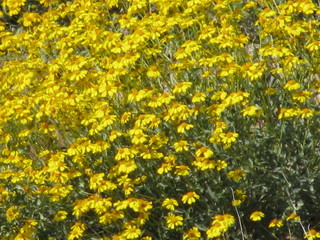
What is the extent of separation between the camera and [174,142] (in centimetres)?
488

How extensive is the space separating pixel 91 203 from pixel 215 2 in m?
1.83

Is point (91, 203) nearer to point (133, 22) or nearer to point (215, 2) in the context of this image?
point (133, 22)

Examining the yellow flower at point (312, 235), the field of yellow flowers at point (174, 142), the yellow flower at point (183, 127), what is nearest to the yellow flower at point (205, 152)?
the field of yellow flowers at point (174, 142)

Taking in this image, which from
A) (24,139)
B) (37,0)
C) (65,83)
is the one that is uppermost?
(65,83)

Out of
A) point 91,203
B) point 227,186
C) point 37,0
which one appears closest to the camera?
point 91,203

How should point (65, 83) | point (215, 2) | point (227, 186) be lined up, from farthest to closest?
point (215, 2), point (65, 83), point (227, 186)

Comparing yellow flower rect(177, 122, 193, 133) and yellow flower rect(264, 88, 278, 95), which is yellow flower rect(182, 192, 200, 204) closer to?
yellow flower rect(177, 122, 193, 133)

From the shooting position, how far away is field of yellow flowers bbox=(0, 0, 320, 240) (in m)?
4.66

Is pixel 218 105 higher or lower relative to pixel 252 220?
higher

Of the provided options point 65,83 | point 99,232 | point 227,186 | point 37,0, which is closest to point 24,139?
point 65,83

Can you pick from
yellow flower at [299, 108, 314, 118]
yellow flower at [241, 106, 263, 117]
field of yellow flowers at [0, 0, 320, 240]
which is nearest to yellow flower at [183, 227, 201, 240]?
field of yellow flowers at [0, 0, 320, 240]

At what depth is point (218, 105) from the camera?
4.68 meters

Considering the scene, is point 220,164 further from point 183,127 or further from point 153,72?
point 153,72

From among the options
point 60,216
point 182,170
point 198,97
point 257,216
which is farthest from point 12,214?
point 257,216
